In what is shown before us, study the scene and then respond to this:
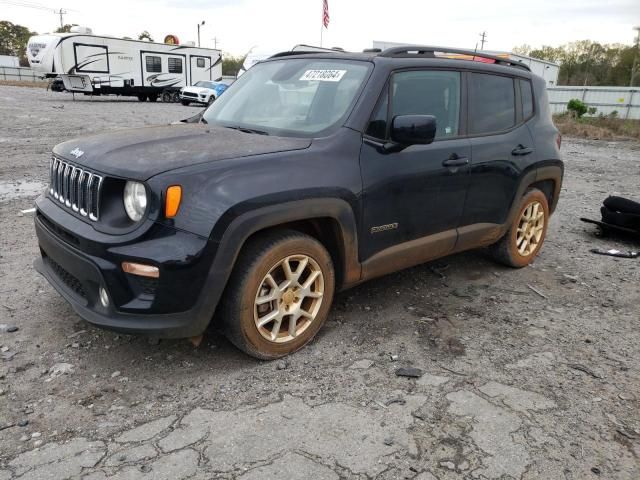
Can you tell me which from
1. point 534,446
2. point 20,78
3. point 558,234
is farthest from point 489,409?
point 20,78

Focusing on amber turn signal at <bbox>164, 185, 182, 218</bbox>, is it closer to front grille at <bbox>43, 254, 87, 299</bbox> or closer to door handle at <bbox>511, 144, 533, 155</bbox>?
front grille at <bbox>43, 254, 87, 299</bbox>

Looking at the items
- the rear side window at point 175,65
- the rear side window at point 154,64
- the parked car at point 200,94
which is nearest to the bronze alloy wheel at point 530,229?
the parked car at point 200,94

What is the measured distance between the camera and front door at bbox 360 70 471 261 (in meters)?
3.40

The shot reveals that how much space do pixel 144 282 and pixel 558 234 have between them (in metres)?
5.21

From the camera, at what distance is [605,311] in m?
4.18

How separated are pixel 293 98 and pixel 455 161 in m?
1.27

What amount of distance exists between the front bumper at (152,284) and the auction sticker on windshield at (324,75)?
63.5 inches

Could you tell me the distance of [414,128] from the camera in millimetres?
3275

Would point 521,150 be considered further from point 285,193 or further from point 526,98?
point 285,193

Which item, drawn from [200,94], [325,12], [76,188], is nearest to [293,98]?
[76,188]

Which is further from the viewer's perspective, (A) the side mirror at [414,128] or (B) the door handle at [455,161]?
(B) the door handle at [455,161]

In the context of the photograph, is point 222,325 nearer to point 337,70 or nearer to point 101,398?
point 101,398

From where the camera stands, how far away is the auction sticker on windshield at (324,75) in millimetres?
3625

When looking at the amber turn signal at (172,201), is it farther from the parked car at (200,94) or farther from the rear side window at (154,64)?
the rear side window at (154,64)
